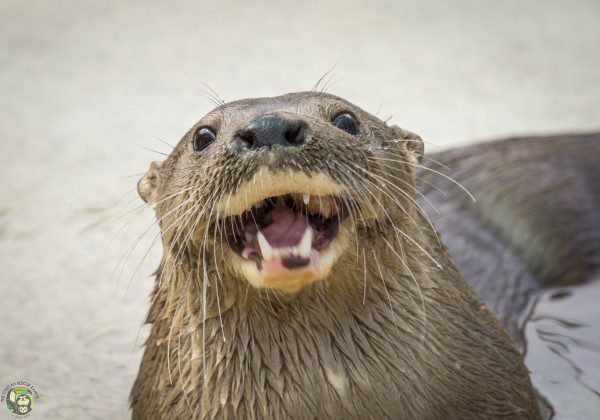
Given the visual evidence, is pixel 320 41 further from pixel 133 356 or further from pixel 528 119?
pixel 133 356

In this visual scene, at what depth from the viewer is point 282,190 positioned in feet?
7.74

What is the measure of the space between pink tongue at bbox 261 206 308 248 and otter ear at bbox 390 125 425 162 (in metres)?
0.72

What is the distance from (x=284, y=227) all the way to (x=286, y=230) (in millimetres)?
11

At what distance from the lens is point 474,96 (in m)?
6.68

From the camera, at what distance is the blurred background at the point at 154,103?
13.0 feet

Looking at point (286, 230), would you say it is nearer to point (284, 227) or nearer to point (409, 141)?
point (284, 227)

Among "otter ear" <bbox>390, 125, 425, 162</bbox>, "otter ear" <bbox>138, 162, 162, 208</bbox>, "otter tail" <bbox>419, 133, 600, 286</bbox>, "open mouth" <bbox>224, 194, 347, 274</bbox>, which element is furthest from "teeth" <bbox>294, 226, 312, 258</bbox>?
"otter tail" <bbox>419, 133, 600, 286</bbox>

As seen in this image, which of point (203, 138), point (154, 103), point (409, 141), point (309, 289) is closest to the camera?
point (309, 289)

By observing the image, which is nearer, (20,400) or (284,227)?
(284,227)

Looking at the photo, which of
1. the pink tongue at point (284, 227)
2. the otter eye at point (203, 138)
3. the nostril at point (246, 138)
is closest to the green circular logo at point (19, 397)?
the otter eye at point (203, 138)

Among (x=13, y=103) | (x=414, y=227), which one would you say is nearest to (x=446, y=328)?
(x=414, y=227)

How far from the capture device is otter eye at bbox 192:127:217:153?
2791 millimetres

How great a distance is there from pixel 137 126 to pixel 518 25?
338cm

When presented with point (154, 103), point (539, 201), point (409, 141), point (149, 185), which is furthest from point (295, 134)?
point (154, 103)
